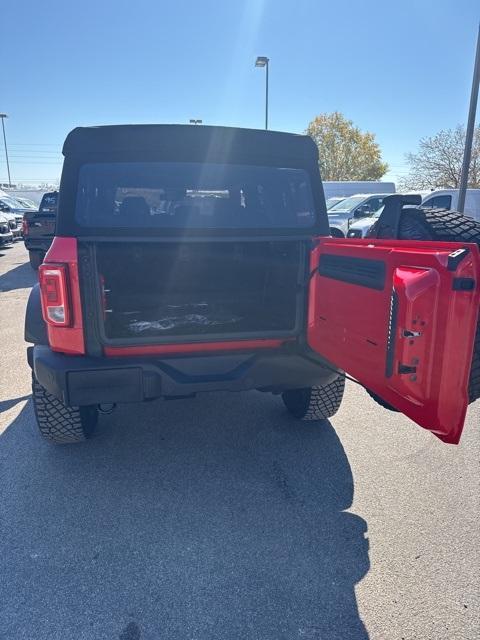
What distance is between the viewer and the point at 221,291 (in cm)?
370

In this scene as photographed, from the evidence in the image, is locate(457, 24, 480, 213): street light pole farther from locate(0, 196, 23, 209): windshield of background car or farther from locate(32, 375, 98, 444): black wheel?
locate(0, 196, 23, 209): windshield of background car

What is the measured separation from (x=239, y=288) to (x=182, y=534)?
1.88 metres

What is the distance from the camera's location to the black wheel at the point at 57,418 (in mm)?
2953

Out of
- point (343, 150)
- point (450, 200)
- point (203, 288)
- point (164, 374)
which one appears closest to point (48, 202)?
point (450, 200)

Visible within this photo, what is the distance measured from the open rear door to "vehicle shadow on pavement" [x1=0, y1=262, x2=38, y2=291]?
8648mm

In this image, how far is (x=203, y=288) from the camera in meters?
3.68

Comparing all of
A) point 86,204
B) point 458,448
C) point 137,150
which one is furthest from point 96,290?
point 458,448

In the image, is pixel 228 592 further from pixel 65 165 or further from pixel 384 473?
pixel 65 165

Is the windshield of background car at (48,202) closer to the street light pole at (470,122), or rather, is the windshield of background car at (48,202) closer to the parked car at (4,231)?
the parked car at (4,231)

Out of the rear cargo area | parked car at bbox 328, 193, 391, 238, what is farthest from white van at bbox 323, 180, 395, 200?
the rear cargo area

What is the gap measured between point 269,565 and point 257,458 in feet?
3.15

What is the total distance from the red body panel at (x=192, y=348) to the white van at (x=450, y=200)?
386 inches

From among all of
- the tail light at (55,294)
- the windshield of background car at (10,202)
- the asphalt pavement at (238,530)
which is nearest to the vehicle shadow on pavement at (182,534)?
the asphalt pavement at (238,530)

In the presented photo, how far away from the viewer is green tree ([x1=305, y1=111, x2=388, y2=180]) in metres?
37.8
